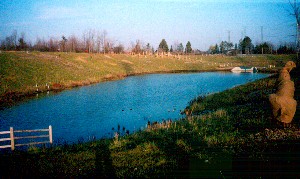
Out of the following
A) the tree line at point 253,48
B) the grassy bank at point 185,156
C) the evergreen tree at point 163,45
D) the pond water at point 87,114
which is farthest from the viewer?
the evergreen tree at point 163,45

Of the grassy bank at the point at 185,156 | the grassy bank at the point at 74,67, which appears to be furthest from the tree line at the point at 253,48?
the grassy bank at the point at 185,156

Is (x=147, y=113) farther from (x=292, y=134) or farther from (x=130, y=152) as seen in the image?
(x=292, y=134)

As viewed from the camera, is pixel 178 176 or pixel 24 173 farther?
pixel 24 173

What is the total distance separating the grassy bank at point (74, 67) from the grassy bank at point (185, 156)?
2724cm

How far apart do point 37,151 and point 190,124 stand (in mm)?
10333

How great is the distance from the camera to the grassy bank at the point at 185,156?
9312mm

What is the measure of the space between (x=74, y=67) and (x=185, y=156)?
64.1 m

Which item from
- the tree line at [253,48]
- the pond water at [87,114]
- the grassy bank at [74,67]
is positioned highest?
the tree line at [253,48]

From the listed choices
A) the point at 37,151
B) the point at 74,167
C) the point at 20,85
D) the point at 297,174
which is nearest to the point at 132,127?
the point at 37,151

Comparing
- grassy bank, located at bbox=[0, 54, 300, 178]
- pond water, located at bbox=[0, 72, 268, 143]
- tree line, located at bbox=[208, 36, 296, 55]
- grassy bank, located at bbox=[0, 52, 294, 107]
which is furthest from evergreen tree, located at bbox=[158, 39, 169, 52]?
grassy bank, located at bbox=[0, 54, 300, 178]

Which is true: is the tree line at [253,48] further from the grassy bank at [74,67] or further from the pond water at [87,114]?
the pond water at [87,114]

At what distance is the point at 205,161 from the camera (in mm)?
10219

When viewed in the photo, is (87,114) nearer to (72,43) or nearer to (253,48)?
(72,43)

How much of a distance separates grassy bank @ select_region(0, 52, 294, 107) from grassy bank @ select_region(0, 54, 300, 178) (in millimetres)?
27236
